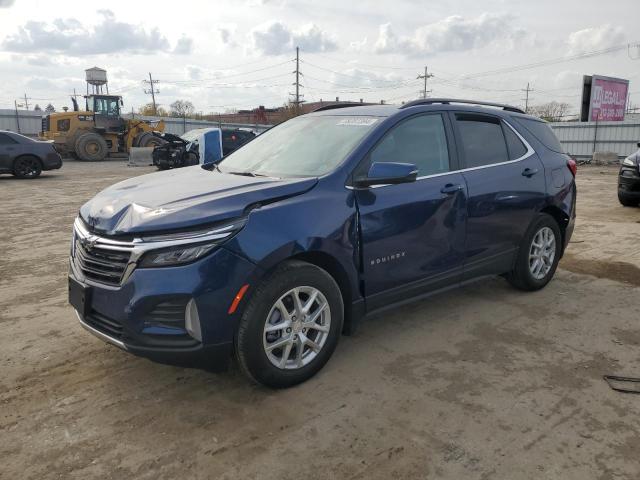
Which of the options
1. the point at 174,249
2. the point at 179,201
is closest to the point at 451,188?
the point at 179,201

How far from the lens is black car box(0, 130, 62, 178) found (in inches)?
607

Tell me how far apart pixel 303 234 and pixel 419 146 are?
141 centimetres

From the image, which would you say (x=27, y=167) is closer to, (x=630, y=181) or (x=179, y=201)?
(x=179, y=201)

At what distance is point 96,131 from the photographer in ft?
82.1

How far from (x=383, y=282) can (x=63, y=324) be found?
2.64 m

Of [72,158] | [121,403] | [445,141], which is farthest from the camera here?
[72,158]

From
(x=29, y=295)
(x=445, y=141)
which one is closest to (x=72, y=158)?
(x=29, y=295)

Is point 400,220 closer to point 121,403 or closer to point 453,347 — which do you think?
point 453,347

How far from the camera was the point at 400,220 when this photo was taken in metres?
3.63

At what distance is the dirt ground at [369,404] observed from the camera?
2539mm

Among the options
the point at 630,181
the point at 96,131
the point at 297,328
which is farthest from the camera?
the point at 96,131

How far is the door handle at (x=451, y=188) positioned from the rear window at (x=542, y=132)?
142 cm

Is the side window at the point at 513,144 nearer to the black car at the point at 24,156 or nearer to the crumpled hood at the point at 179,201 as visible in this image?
the crumpled hood at the point at 179,201

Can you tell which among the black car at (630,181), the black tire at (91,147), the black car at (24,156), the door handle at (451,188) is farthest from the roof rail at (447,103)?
the black tire at (91,147)
